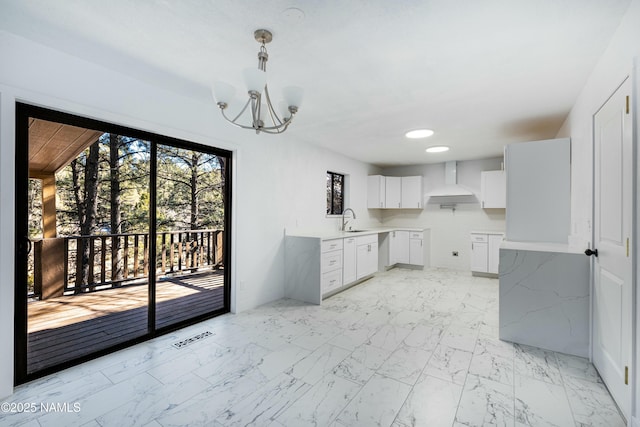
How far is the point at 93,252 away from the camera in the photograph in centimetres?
405

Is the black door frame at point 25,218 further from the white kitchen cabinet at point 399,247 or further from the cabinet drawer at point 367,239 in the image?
the white kitchen cabinet at point 399,247

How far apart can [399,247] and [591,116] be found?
4.31m

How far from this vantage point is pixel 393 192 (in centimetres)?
671

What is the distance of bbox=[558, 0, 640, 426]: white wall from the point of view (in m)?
1.54

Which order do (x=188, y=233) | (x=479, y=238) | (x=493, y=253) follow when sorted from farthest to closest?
(x=479, y=238), (x=493, y=253), (x=188, y=233)

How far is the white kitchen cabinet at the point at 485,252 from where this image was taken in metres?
5.33

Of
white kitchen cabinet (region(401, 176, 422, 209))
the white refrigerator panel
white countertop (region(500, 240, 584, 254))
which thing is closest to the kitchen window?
white kitchen cabinet (region(401, 176, 422, 209))

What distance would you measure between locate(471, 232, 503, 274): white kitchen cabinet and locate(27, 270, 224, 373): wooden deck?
463 centimetres

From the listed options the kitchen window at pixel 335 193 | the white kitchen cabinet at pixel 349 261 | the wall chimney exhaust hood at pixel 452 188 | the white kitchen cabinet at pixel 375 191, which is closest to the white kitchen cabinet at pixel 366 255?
the white kitchen cabinet at pixel 349 261

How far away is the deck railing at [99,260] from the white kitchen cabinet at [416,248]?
443 cm

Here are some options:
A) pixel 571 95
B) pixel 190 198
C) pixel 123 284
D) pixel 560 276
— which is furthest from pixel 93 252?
pixel 571 95

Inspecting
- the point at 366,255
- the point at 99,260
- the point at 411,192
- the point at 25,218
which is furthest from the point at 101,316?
the point at 411,192

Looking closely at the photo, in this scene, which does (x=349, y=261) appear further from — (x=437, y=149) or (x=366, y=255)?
(x=437, y=149)

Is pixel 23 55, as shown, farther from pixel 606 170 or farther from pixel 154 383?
pixel 606 170
